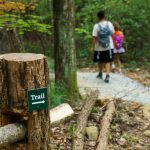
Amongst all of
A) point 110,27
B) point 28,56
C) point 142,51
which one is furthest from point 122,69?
point 28,56

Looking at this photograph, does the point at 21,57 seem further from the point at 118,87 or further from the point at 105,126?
the point at 118,87

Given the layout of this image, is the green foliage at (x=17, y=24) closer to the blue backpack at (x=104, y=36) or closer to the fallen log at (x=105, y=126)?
the fallen log at (x=105, y=126)

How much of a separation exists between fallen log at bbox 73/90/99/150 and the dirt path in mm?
1601

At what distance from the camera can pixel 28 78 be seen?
3189 mm

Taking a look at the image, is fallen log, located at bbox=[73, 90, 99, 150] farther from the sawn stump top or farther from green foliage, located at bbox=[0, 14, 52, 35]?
the sawn stump top

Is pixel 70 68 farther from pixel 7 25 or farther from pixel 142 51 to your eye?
pixel 142 51

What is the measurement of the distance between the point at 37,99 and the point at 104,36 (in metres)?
7.90

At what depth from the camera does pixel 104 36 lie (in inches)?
431

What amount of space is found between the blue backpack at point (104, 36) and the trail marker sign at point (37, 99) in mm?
7809

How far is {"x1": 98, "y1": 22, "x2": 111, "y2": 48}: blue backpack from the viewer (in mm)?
10891

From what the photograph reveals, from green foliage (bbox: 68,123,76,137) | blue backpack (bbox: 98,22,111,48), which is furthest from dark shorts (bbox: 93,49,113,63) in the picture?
green foliage (bbox: 68,123,76,137)

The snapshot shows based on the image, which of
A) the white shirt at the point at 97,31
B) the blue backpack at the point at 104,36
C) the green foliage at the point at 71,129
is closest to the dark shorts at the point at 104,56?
the white shirt at the point at 97,31

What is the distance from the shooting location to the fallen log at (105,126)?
572 cm

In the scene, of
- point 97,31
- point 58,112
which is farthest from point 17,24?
point 58,112
